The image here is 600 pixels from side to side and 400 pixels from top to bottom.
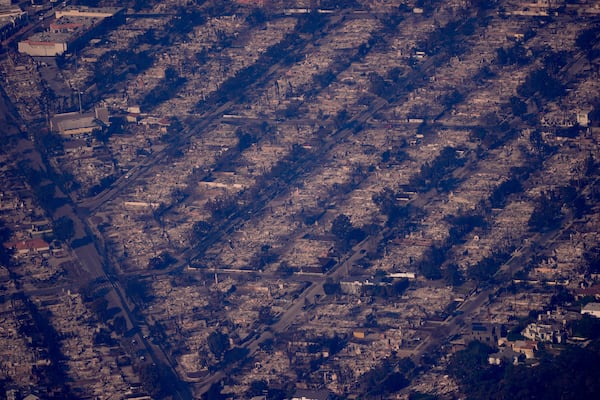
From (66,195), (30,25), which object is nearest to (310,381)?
(66,195)

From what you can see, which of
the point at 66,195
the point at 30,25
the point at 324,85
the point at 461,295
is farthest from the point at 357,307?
the point at 30,25

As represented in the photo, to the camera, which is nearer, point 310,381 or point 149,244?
point 310,381

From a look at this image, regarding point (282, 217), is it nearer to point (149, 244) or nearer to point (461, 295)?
point (149, 244)

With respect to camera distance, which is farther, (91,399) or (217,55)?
(217,55)

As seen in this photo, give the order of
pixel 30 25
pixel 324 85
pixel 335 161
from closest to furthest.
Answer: pixel 335 161 → pixel 324 85 → pixel 30 25

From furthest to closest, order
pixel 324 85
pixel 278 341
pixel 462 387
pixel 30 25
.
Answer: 1. pixel 30 25
2. pixel 324 85
3. pixel 278 341
4. pixel 462 387

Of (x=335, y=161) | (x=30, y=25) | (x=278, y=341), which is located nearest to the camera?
(x=278, y=341)

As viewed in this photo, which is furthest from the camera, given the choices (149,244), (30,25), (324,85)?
(30,25)

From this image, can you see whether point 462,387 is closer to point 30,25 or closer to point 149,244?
point 149,244

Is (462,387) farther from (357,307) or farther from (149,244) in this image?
(149,244)
